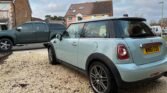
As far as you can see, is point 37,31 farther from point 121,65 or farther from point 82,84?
point 121,65

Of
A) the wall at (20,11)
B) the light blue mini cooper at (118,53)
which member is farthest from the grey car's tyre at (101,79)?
the wall at (20,11)

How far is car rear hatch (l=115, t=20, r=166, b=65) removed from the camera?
12.9 ft

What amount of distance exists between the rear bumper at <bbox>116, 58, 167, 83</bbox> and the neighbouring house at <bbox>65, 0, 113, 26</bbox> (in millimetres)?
46945

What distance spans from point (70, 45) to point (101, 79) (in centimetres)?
155

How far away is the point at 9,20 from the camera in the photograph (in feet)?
86.5

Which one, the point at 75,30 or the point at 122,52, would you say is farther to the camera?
the point at 75,30

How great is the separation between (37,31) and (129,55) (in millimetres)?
9808

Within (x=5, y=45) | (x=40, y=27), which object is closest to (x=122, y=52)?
(x=5, y=45)

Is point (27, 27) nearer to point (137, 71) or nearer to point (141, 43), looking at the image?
point (141, 43)

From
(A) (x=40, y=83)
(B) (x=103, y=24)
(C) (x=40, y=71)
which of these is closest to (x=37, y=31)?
(C) (x=40, y=71)

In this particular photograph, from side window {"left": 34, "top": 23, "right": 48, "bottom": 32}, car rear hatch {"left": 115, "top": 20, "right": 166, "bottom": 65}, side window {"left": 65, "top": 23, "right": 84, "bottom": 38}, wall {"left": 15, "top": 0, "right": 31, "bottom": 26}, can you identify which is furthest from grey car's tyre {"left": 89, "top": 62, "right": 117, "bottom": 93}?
wall {"left": 15, "top": 0, "right": 31, "bottom": 26}

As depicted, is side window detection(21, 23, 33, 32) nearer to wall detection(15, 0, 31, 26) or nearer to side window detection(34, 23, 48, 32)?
side window detection(34, 23, 48, 32)

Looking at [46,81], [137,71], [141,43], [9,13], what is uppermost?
[9,13]

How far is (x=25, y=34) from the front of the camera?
41.0 feet
